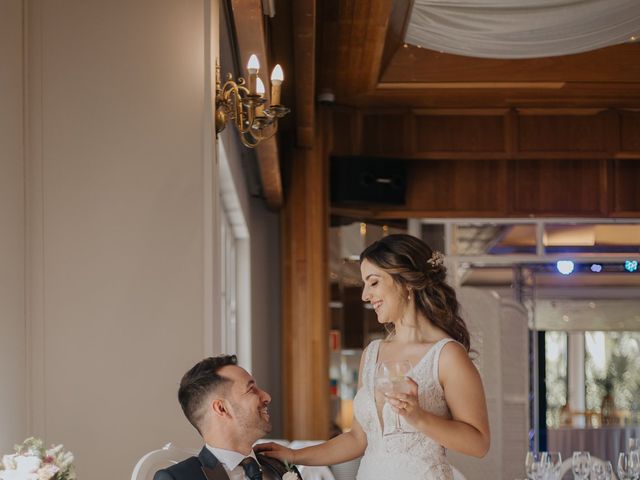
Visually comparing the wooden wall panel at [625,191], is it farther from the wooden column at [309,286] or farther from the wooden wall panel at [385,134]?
the wooden column at [309,286]

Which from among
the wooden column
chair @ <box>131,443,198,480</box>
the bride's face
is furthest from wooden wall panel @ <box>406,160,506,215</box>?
chair @ <box>131,443,198,480</box>

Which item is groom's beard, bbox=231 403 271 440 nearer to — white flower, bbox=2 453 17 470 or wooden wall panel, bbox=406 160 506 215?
white flower, bbox=2 453 17 470

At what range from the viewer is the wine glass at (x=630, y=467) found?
3.72 m

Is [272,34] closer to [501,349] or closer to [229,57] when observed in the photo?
[229,57]

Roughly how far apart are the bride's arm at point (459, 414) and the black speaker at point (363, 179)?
562 cm

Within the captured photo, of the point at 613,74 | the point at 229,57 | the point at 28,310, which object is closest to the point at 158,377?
the point at 28,310

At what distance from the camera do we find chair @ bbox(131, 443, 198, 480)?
2.54 meters

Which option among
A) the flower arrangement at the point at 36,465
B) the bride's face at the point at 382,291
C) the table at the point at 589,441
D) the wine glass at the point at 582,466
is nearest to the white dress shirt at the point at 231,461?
the flower arrangement at the point at 36,465

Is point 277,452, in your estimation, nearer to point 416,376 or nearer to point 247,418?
point 247,418

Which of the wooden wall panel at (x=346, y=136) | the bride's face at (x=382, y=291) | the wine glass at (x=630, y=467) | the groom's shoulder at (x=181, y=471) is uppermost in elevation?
the wooden wall panel at (x=346, y=136)

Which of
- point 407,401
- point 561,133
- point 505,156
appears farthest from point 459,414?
point 561,133

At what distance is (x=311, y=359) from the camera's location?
853cm

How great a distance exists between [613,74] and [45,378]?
18.6 feet

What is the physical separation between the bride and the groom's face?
265 mm
